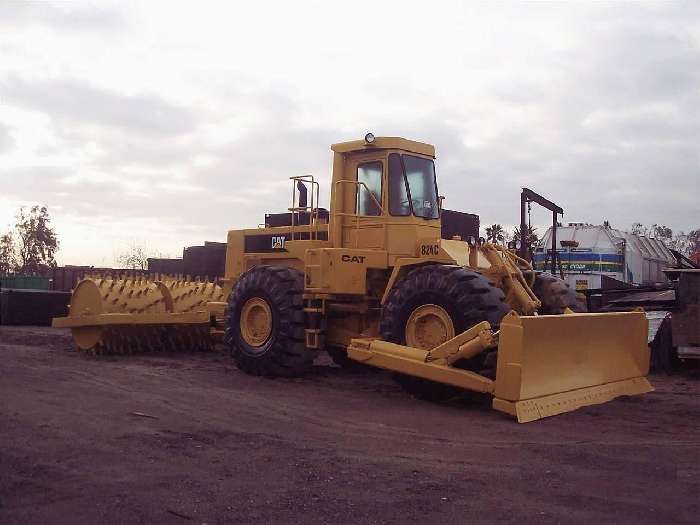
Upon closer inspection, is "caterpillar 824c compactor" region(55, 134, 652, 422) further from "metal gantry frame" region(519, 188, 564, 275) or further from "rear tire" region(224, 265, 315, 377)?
"metal gantry frame" region(519, 188, 564, 275)

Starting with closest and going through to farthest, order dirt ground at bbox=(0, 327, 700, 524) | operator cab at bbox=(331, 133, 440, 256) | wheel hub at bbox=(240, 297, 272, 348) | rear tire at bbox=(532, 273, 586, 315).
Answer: dirt ground at bbox=(0, 327, 700, 524) → rear tire at bbox=(532, 273, 586, 315) → operator cab at bbox=(331, 133, 440, 256) → wheel hub at bbox=(240, 297, 272, 348)

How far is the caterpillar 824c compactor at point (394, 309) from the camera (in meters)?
7.65

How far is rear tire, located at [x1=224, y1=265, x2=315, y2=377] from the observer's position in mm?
9766

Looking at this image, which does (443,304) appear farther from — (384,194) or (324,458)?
(324,458)

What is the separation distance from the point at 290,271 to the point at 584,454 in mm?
5254

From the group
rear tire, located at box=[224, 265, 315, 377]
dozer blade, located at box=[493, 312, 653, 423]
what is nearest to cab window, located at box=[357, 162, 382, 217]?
rear tire, located at box=[224, 265, 315, 377]

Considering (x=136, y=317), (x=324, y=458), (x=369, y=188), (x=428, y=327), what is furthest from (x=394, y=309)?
(x=136, y=317)

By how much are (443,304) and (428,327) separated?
40 cm

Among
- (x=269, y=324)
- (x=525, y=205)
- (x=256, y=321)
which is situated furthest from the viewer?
(x=525, y=205)

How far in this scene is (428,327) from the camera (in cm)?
833

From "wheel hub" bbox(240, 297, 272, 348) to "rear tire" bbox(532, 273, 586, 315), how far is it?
3.57m

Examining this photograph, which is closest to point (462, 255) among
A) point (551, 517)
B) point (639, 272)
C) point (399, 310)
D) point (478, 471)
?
point (399, 310)

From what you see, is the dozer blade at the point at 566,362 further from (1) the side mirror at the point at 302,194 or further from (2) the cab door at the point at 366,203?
(1) the side mirror at the point at 302,194

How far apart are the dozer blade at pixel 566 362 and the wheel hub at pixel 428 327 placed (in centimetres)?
95
